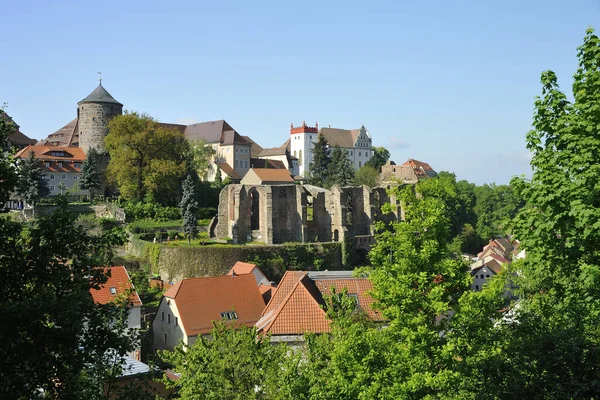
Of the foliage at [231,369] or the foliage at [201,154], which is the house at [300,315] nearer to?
the foliage at [231,369]

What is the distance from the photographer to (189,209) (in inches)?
1925

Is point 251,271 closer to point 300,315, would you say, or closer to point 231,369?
point 300,315

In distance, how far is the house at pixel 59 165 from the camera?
6206 cm

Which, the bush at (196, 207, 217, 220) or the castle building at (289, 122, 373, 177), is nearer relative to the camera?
the bush at (196, 207, 217, 220)

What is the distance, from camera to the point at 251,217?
51344 mm

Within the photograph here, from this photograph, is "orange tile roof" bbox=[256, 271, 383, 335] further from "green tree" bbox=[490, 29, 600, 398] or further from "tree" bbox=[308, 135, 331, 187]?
"tree" bbox=[308, 135, 331, 187]

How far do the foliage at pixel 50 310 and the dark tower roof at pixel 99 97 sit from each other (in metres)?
59.3

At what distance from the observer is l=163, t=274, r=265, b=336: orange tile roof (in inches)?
1258

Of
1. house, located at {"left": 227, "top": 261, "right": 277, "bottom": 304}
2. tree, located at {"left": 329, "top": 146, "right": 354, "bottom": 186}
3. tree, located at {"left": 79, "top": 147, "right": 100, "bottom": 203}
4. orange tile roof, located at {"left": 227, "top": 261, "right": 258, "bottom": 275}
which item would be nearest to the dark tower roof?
tree, located at {"left": 79, "top": 147, "right": 100, "bottom": 203}

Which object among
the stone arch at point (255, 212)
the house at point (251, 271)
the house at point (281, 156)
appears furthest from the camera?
the house at point (281, 156)

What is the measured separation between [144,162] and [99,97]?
44.1 feet

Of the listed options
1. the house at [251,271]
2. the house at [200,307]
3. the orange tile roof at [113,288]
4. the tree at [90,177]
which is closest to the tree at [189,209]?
the house at [251,271]

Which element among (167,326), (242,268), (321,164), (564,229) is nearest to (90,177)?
(242,268)

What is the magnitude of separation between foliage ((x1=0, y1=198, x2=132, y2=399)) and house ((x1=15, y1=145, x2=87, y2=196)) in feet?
176
